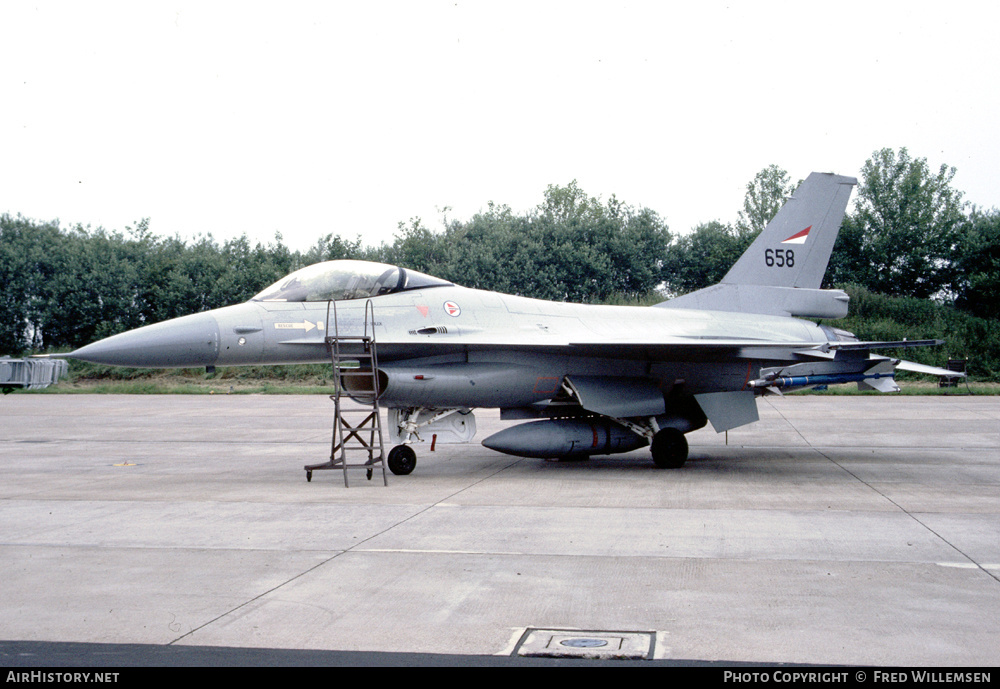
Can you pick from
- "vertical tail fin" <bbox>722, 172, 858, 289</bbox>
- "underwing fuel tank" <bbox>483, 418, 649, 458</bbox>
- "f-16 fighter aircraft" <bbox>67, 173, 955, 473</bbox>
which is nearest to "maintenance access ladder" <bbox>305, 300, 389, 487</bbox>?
"f-16 fighter aircraft" <bbox>67, 173, 955, 473</bbox>

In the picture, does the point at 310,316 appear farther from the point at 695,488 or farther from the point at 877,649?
the point at 877,649

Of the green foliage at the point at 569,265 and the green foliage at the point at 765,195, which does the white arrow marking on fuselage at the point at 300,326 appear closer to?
the green foliage at the point at 569,265

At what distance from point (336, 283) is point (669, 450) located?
5.13 metres

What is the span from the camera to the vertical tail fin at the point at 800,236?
44.7 ft

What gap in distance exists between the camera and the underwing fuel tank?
11.0 metres

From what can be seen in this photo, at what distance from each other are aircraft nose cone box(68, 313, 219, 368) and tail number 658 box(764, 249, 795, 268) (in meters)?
8.72

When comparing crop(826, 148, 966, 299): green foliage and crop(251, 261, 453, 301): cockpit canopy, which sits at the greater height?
crop(826, 148, 966, 299): green foliage

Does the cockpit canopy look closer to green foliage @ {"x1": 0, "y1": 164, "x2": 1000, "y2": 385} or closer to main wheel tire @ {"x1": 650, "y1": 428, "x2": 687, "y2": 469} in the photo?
main wheel tire @ {"x1": 650, "y1": 428, "x2": 687, "y2": 469}

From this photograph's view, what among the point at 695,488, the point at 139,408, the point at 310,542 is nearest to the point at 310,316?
the point at 310,542

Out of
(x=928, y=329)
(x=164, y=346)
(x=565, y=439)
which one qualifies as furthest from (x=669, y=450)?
(x=928, y=329)

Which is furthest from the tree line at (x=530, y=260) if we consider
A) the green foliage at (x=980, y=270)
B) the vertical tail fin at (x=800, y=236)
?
the vertical tail fin at (x=800, y=236)

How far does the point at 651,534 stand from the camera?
679cm

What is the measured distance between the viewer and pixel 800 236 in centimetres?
1366

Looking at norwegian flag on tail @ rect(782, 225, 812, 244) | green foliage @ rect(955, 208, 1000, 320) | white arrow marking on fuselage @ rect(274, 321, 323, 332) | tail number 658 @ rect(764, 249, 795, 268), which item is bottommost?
white arrow marking on fuselage @ rect(274, 321, 323, 332)
